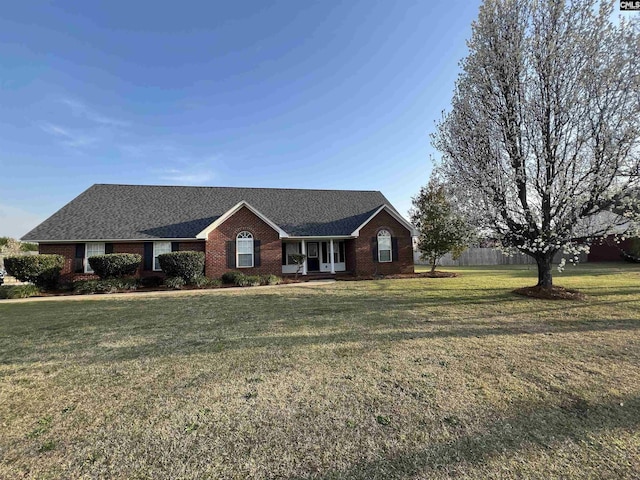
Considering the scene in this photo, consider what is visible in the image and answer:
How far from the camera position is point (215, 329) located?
7.17 m

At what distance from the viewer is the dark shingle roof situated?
17.0 metres

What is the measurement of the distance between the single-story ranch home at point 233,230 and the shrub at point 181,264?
→ 4.48ft

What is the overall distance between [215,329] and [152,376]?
2.67 m

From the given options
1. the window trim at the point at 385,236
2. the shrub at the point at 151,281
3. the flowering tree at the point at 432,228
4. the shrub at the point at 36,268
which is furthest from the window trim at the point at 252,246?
the flowering tree at the point at 432,228

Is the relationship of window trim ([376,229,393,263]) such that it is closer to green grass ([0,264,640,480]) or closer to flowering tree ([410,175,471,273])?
flowering tree ([410,175,471,273])

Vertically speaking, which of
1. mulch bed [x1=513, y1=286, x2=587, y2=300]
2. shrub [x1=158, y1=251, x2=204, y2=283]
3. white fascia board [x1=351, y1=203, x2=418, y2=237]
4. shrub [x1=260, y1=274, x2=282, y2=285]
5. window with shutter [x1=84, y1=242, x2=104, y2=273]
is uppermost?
white fascia board [x1=351, y1=203, x2=418, y2=237]

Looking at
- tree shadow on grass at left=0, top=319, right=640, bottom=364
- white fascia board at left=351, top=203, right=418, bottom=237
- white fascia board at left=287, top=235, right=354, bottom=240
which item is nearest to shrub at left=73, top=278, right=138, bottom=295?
white fascia board at left=287, top=235, right=354, bottom=240

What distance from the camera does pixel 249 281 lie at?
53.0 ft

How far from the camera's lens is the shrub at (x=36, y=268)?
45.1 ft

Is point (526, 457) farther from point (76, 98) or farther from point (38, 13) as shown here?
point (76, 98)

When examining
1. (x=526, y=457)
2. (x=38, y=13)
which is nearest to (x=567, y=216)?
(x=526, y=457)

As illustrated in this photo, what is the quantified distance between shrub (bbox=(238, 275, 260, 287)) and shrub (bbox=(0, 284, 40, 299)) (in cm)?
895

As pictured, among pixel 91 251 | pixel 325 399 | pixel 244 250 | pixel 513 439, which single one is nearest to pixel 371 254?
pixel 244 250

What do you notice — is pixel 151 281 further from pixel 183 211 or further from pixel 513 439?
pixel 513 439
